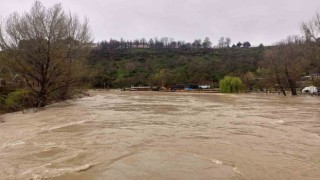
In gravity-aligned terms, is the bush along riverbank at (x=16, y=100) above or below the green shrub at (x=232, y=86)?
below

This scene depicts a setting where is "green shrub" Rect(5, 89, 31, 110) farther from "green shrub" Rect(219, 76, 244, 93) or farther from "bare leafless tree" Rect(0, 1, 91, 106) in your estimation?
"green shrub" Rect(219, 76, 244, 93)

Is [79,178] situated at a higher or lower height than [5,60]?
lower

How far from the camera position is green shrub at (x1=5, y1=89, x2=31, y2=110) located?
73.3 feet

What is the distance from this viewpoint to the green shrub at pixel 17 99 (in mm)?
22339

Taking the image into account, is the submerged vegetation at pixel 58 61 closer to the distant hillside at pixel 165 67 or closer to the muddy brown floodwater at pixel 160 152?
the muddy brown floodwater at pixel 160 152

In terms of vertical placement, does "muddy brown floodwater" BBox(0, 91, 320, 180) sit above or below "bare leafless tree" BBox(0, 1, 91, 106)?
below

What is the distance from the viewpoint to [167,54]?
116562mm

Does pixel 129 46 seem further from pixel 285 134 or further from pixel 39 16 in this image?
pixel 285 134

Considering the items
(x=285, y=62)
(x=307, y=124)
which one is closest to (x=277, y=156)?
(x=307, y=124)

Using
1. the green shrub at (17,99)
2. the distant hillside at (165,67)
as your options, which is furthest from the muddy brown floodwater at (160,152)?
the distant hillside at (165,67)

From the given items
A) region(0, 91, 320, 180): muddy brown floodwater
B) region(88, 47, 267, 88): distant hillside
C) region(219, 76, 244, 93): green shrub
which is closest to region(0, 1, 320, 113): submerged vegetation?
region(219, 76, 244, 93): green shrub

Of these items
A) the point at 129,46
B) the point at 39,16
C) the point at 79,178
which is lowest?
the point at 79,178

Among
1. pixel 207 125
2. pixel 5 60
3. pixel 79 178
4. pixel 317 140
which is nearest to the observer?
pixel 79 178

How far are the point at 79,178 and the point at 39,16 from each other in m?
21.3
